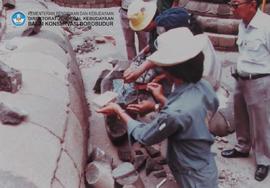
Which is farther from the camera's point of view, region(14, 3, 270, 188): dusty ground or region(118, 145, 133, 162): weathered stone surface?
region(118, 145, 133, 162): weathered stone surface

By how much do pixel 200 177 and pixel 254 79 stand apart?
1.51 m

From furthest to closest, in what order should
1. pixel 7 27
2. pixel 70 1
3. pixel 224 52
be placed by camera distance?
pixel 70 1 → pixel 224 52 → pixel 7 27

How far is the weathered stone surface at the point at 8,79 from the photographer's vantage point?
378cm

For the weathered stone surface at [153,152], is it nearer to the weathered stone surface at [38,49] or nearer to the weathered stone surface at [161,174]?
the weathered stone surface at [161,174]

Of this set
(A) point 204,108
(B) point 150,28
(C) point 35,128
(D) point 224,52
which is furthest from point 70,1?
(A) point 204,108

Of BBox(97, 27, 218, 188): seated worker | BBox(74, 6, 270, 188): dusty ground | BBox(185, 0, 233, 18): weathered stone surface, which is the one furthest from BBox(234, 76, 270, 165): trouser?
BBox(185, 0, 233, 18): weathered stone surface

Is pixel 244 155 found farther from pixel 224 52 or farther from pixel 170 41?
pixel 224 52

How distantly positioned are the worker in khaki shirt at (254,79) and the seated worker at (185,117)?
1267 mm

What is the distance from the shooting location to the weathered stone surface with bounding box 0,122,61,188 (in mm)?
2932

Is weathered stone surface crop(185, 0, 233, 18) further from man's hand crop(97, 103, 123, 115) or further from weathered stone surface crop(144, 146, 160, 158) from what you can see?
man's hand crop(97, 103, 123, 115)

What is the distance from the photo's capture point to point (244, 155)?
476cm

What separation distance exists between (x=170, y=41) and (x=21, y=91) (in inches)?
62.6

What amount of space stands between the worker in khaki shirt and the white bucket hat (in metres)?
1.20

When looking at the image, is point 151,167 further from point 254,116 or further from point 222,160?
point 254,116
